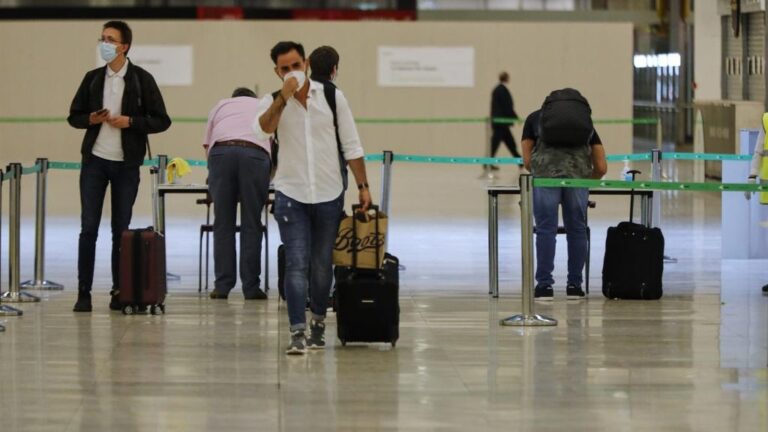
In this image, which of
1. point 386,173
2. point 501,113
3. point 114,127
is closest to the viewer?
point 114,127

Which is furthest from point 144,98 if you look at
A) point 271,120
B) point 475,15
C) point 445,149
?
point 475,15

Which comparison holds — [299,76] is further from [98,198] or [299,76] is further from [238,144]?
[238,144]

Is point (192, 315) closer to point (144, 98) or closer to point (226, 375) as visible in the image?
point (144, 98)

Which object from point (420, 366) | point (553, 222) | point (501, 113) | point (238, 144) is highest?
point (501, 113)

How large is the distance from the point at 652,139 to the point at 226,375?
103ft

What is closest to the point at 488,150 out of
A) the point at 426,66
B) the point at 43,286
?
the point at 426,66

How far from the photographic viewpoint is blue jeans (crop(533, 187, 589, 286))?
10805 millimetres

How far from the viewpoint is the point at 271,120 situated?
27.0 feet

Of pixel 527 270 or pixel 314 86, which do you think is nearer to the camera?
pixel 314 86

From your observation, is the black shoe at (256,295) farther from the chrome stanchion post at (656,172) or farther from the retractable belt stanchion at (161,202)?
the chrome stanchion post at (656,172)

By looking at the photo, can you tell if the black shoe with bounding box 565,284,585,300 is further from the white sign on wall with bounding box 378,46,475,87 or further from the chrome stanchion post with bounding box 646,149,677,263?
the white sign on wall with bounding box 378,46,475,87

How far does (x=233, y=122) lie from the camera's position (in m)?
10.9

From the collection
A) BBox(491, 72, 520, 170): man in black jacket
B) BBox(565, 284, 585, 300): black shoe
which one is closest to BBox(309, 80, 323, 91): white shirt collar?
BBox(565, 284, 585, 300): black shoe

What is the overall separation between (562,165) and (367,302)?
8.25 ft
